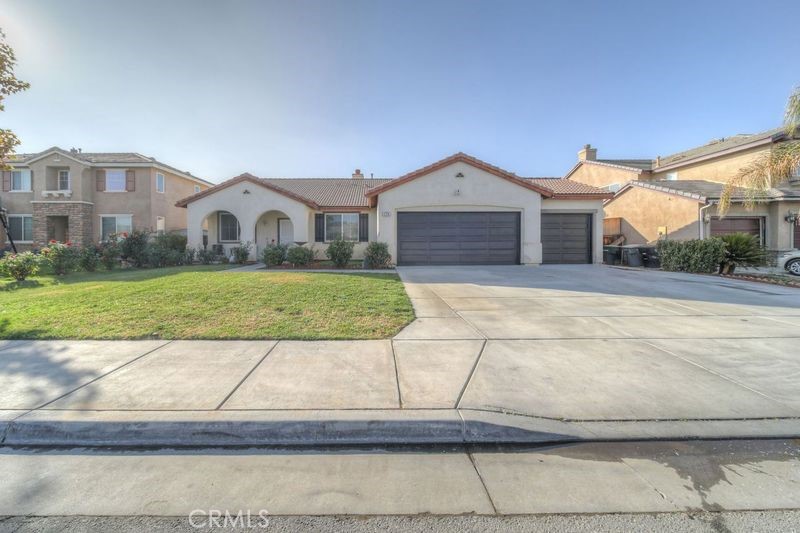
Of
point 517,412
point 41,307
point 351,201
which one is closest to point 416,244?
point 351,201

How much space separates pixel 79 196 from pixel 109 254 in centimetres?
1073

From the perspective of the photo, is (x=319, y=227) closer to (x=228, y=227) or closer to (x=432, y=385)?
(x=228, y=227)

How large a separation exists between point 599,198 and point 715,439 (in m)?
16.7

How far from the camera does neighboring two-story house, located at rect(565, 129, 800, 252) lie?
1831 cm

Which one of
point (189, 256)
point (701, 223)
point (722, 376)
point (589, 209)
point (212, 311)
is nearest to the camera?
point (722, 376)

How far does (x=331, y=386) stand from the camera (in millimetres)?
4156

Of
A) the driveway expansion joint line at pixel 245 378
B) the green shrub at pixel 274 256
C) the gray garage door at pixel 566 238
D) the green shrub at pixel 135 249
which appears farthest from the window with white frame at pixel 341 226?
the driveway expansion joint line at pixel 245 378

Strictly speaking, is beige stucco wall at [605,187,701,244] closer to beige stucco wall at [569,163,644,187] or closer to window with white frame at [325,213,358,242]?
beige stucco wall at [569,163,644,187]

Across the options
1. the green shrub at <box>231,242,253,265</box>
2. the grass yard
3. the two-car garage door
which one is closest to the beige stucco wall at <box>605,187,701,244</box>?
the two-car garage door

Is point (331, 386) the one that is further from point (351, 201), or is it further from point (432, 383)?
point (351, 201)

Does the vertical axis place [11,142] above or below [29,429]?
above

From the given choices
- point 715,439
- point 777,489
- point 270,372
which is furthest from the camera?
point 270,372

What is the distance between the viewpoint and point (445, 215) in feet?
57.0

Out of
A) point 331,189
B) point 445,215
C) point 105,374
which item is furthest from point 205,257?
point 105,374
